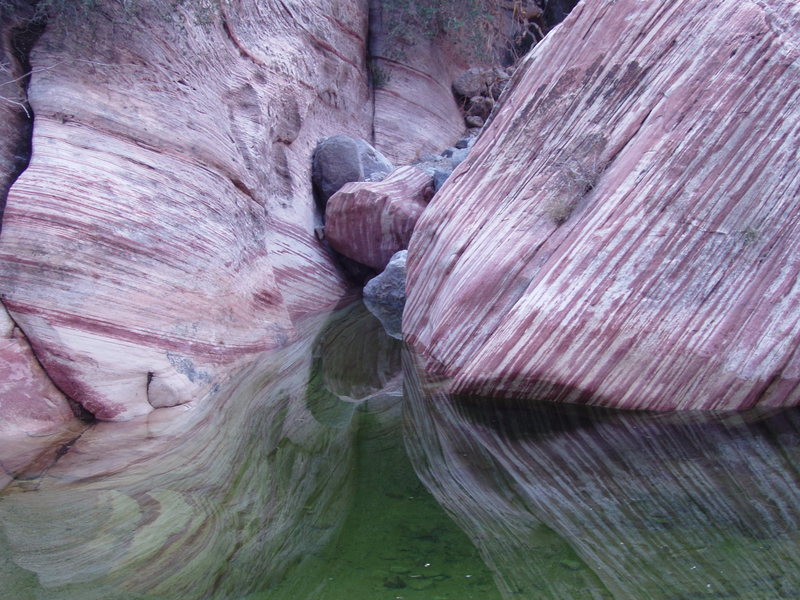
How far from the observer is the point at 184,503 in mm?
3809

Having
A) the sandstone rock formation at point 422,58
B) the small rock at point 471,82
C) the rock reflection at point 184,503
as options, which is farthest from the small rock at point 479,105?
the rock reflection at point 184,503

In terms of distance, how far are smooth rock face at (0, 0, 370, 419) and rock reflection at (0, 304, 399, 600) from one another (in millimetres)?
561

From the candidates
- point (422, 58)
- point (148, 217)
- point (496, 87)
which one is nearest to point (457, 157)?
point (422, 58)

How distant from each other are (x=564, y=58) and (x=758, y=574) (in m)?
5.01

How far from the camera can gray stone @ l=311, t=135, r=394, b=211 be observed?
35.8 feet

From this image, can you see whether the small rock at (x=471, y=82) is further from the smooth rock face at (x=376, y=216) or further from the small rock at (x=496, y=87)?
the smooth rock face at (x=376, y=216)

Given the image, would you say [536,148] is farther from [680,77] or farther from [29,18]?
[29,18]

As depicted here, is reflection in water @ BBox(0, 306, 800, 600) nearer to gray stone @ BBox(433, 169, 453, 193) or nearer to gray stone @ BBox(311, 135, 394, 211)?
gray stone @ BBox(433, 169, 453, 193)

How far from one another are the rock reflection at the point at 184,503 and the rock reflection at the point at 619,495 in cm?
67

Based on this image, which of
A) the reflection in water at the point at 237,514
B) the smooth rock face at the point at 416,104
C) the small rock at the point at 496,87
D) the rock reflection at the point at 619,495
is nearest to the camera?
the rock reflection at the point at 619,495

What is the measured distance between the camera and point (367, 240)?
10023 millimetres

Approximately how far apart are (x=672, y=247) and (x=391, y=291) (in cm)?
470

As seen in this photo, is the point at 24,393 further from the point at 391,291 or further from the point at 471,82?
the point at 471,82

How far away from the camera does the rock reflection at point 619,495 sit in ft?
9.18
